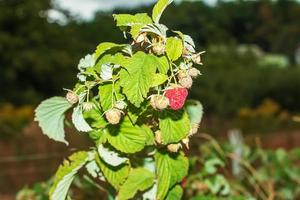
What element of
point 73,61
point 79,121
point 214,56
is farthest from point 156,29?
point 214,56

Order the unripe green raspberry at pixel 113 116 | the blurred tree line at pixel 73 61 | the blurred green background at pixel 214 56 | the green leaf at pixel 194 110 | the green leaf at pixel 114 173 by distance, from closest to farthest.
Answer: the unripe green raspberry at pixel 113 116
the green leaf at pixel 114 173
the green leaf at pixel 194 110
the blurred green background at pixel 214 56
the blurred tree line at pixel 73 61

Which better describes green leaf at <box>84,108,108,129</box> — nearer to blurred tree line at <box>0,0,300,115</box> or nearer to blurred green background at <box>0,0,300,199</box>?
blurred green background at <box>0,0,300,199</box>

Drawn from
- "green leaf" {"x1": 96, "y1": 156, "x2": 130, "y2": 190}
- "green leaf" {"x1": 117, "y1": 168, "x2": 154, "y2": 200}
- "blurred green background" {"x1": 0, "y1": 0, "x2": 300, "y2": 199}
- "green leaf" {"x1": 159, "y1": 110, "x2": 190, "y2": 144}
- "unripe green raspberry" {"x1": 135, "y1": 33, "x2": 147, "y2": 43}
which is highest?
"unripe green raspberry" {"x1": 135, "y1": 33, "x2": 147, "y2": 43}

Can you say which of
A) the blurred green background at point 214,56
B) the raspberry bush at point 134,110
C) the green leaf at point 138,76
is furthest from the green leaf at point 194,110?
the blurred green background at point 214,56

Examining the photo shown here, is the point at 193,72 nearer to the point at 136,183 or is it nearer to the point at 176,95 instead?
the point at 176,95

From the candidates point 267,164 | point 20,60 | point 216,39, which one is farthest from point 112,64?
point 20,60

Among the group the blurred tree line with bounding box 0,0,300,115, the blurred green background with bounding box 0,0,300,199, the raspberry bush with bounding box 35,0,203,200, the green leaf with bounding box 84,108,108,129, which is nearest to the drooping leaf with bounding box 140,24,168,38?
the raspberry bush with bounding box 35,0,203,200

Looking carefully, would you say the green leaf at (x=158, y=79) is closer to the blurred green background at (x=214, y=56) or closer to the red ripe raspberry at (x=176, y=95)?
the red ripe raspberry at (x=176, y=95)
